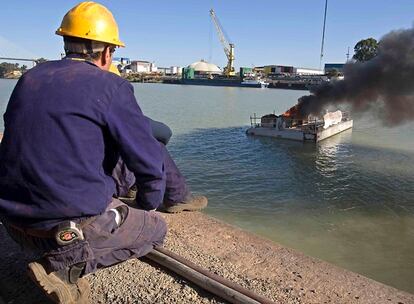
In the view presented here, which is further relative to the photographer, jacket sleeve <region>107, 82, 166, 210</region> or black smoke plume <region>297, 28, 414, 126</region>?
black smoke plume <region>297, 28, 414, 126</region>

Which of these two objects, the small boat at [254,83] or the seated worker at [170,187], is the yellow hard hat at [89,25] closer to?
the seated worker at [170,187]

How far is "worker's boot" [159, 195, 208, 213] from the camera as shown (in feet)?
17.6

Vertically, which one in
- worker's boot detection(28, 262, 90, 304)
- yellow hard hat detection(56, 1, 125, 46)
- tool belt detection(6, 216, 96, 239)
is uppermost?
yellow hard hat detection(56, 1, 125, 46)

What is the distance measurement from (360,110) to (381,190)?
55.8 feet

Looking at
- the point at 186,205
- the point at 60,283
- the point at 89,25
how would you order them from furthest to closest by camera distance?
the point at 186,205 < the point at 60,283 < the point at 89,25

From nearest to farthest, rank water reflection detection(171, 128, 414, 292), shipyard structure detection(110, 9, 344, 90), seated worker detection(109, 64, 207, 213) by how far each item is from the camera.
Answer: seated worker detection(109, 64, 207, 213)
water reflection detection(171, 128, 414, 292)
shipyard structure detection(110, 9, 344, 90)

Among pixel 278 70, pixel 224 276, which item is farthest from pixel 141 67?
pixel 224 276

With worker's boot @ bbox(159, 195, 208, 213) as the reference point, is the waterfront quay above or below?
below

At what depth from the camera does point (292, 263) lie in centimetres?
422

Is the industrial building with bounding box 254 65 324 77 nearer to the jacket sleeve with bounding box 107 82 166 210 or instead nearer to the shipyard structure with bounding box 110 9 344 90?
the shipyard structure with bounding box 110 9 344 90

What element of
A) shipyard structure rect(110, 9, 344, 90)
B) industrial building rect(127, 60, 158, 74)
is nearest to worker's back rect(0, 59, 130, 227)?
shipyard structure rect(110, 9, 344, 90)

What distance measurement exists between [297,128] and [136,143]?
27792 millimetres

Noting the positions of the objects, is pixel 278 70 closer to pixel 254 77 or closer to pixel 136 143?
pixel 254 77

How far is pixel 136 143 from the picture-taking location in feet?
8.38
